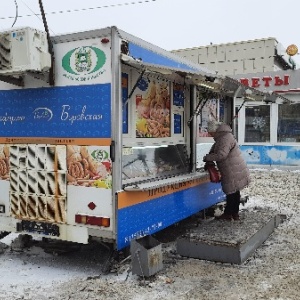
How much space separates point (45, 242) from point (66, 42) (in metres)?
2.77

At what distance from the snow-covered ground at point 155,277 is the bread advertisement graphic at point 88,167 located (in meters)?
1.10

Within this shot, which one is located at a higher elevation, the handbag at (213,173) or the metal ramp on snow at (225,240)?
the handbag at (213,173)

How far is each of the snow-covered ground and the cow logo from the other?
231cm

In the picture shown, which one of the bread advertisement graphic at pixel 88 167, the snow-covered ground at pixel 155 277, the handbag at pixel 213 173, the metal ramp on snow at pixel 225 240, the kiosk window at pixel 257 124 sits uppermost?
the kiosk window at pixel 257 124

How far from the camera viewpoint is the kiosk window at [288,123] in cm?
1577

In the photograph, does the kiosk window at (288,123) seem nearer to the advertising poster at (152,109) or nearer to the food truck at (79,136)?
the advertising poster at (152,109)

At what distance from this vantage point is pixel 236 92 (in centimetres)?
678

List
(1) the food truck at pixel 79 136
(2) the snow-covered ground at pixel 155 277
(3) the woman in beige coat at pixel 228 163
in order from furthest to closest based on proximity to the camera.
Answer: (3) the woman in beige coat at pixel 228 163 < (1) the food truck at pixel 79 136 < (2) the snow-covered ground at pixel 155 277

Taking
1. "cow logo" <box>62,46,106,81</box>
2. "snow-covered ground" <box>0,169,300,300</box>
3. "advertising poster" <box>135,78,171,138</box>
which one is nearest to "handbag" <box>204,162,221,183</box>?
"advertising poster" <box>135,78,171,138</box>

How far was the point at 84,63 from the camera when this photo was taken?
15.6 feet

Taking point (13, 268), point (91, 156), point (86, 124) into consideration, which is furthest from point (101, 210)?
point (13, 268)

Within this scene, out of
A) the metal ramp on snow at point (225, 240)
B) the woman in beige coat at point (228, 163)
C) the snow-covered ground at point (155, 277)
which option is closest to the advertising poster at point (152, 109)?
the woman in beige coat at point (228, 163)

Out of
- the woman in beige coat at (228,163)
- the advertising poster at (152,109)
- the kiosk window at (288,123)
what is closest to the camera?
the advertising poster at (152,109)

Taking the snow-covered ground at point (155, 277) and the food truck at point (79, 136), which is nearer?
the snow-covered ground at point (155, 277)
